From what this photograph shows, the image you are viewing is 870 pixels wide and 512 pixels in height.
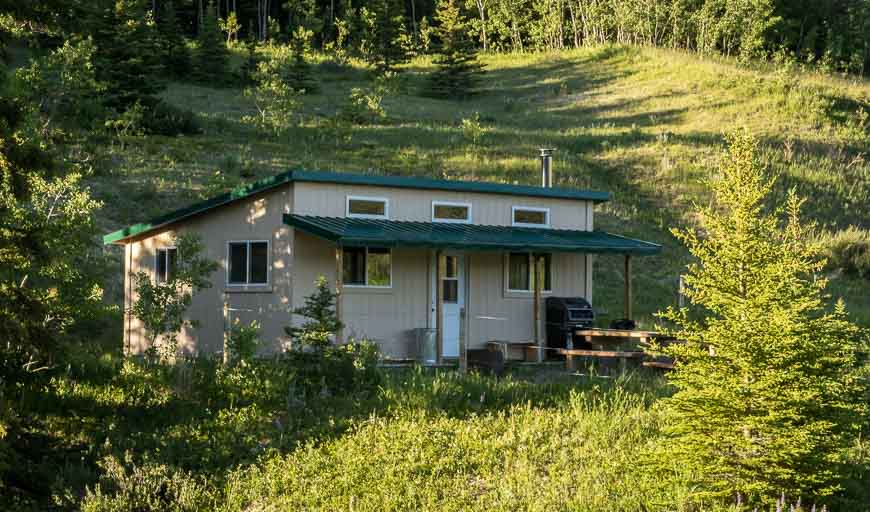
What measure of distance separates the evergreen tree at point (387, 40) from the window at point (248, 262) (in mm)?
44745

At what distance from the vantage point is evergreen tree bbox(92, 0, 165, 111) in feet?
141

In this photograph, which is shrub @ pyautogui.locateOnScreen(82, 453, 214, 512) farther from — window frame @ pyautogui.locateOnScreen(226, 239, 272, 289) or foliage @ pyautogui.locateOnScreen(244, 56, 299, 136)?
foliage @ pyautogui.locateOnScreen(244, 56, 299, 136)

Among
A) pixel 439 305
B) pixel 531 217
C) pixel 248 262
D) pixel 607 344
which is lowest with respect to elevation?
pixel 607 344

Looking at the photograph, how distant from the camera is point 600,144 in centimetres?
4684

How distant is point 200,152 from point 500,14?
45303 mm

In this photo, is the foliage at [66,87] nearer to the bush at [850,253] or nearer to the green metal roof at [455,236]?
the green metal roof at [455,236]

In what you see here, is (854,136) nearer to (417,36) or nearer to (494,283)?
(494,283)

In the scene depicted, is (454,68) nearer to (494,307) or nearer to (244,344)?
(494,307)

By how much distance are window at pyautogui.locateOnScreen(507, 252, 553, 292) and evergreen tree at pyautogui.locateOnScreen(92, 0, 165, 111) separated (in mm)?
24802

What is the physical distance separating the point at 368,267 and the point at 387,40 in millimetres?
48071

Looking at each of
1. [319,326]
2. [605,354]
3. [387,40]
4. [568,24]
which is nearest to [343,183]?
[319,326]

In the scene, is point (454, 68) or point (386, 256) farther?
point (454, 68)

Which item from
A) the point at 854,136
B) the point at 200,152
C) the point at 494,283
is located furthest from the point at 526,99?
the point at 494,283

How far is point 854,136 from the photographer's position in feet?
159
